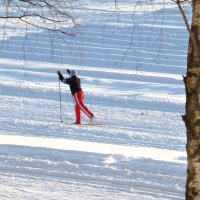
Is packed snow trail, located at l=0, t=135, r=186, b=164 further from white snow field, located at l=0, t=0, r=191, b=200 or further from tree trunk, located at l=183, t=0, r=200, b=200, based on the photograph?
tree trunk, located at l=183, t=0, r=200, b=200

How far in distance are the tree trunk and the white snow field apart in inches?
26.0

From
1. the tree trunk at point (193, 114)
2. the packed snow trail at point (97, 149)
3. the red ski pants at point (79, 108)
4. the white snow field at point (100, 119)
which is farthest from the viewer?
the red ski pants at point (79, 108)

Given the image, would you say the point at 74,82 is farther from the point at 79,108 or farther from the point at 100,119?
the point at 100,119

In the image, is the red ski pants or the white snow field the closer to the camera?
the white snow field

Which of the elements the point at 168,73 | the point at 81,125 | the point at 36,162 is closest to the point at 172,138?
the point at 81,125

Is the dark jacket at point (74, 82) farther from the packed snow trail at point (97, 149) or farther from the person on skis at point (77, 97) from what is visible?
the packed snow trail at point (97, 149)

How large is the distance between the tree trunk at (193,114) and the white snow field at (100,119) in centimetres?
66

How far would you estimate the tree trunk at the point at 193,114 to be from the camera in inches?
217

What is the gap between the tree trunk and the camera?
217 inches

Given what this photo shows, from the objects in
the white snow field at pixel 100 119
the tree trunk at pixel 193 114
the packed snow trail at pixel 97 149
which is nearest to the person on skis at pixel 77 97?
the white snow field at pixel 100 119

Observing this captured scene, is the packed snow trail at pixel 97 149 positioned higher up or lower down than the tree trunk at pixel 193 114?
lower down

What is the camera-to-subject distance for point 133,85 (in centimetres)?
2167

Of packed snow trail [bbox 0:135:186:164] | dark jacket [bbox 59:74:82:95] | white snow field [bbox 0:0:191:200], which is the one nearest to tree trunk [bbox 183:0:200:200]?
white snow field [bbox 0:0:191:200]

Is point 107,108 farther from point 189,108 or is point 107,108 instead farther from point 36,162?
point 189,108
